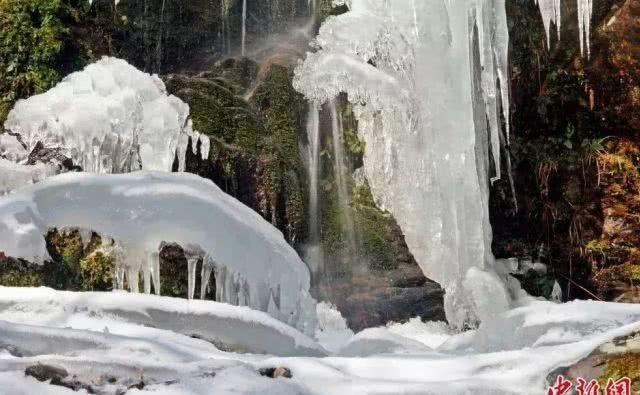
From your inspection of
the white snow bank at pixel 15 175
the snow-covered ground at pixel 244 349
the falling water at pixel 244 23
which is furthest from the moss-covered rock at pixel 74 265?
the falling water at pixel 244 23

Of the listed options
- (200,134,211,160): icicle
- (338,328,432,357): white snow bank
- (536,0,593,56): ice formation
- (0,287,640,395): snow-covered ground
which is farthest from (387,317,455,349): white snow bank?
(536,0,593,56): ice formation

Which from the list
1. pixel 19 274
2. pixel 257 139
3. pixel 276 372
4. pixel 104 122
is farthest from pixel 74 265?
pixel 276 372

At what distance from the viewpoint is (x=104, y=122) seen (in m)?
5.81

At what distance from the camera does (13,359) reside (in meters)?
2.65

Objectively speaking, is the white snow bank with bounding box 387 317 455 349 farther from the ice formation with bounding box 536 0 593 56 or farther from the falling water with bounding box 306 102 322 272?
the ice formation with bounding box 536 0 593 56

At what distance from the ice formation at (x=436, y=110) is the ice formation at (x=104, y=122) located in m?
1.68

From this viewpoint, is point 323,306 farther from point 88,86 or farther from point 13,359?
point 13,359

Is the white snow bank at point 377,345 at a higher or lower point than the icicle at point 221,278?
lower

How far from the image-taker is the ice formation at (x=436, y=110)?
639 cm

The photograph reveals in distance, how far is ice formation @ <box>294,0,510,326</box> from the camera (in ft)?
21.0

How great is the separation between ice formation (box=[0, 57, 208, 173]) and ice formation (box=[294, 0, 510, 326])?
1684 millimetres

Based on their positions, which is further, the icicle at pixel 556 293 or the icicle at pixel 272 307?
the icicle at pixel 556 293

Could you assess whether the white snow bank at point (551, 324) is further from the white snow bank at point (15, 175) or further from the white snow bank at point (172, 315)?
the white snow bank at point (15, 175)

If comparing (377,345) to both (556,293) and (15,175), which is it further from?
(556,293)
